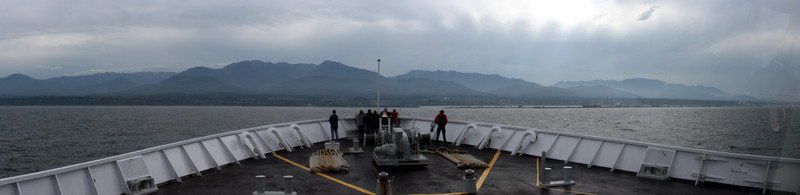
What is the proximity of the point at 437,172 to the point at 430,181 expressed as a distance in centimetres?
118

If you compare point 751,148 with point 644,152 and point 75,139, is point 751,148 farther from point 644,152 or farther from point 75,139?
point 75,139

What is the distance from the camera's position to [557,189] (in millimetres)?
10219

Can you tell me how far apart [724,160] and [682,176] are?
0.93 metres

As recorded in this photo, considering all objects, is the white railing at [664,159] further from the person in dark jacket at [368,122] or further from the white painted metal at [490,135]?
the person in dark jacket at [368,122]

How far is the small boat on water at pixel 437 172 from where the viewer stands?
9195mm

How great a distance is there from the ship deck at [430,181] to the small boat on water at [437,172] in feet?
0.07

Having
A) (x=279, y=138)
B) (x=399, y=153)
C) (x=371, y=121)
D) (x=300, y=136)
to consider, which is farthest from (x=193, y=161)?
(x=371, y=121)

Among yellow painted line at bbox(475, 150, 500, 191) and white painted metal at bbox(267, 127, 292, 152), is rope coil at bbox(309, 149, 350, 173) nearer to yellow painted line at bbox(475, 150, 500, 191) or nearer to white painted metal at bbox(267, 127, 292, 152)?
white painted metal at bbox(267, 127, 292, 152)

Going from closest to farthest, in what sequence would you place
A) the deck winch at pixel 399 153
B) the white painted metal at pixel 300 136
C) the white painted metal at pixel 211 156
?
the white painted metal at pixel 211 156 → the deck winch at pixel 399 153 → the white painted metal at pixel 300 136

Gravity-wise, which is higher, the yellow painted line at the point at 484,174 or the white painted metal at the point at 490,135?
the white painted metal at the point at 490,135

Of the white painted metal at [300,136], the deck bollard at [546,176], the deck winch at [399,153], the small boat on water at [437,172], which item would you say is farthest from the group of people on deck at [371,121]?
the deck bollard at [546,176]

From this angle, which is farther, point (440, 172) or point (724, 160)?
point (440, 172)

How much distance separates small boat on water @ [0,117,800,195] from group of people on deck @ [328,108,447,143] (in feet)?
9.58

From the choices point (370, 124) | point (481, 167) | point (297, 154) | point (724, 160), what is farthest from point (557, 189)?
point (370, 124)
